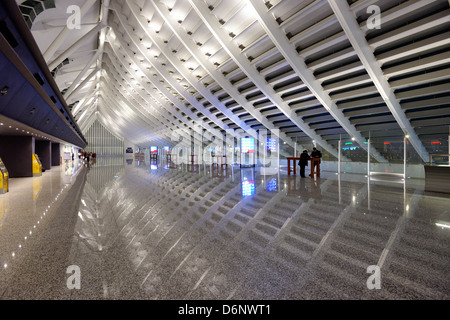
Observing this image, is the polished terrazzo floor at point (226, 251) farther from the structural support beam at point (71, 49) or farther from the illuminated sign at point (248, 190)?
the structural support beam at point (71, 49)

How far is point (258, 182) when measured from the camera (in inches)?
403

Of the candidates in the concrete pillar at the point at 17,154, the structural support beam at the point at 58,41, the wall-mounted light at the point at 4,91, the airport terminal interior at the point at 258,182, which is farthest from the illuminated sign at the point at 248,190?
the concrete pillar at the point at 17,154

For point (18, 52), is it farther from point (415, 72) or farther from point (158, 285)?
point (415, 72)

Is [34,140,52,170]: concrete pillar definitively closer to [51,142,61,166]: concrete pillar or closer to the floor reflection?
[51,142,61,166]: concrete pillar

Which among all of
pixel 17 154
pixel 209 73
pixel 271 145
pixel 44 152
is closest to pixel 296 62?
pixel 209 73

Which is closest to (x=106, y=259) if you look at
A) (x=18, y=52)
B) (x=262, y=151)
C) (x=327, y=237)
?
(x=327, y=237)

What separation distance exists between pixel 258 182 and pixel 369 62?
21.1ft

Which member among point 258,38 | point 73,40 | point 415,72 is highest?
point 73,40

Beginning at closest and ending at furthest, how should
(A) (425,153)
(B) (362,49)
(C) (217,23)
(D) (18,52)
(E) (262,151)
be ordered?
(D) (18,52), (B) (362,49), (A) (425,153), (C) (217,23), (E) (262,151)

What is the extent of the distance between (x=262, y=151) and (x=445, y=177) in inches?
586

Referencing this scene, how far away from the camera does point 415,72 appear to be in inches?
426

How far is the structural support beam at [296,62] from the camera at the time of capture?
982 centimetres

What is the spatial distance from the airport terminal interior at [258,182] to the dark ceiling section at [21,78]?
5 cm

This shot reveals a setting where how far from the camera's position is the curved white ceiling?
9164 mm
